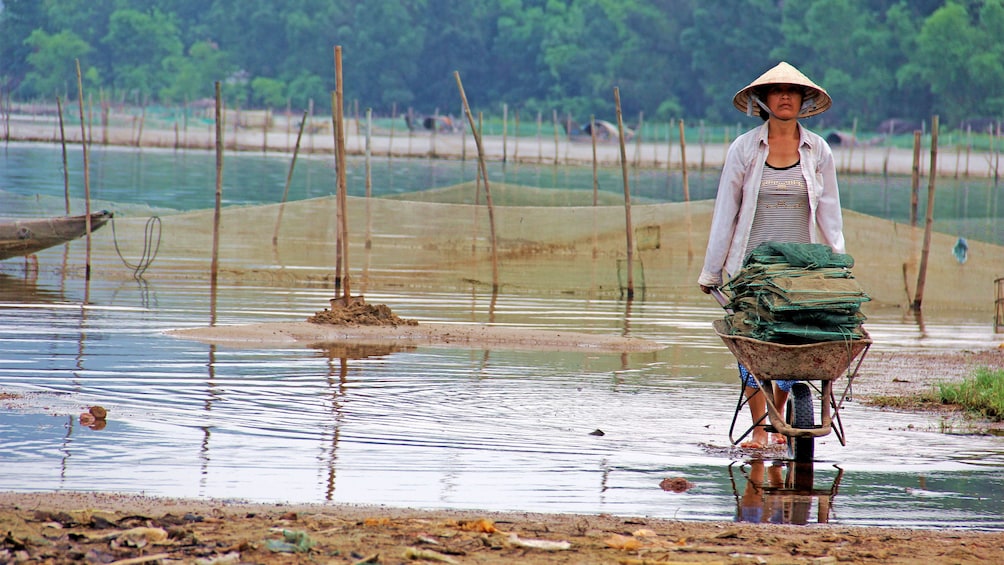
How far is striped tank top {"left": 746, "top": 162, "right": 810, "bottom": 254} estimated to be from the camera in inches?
234

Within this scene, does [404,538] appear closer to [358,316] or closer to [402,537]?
[402,537]

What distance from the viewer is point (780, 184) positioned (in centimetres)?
594

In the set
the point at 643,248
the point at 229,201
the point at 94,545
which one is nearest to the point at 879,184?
the point at 229,201

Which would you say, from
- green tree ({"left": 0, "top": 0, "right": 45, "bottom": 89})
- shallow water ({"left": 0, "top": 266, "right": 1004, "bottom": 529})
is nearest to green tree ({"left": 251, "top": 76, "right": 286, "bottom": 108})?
green tree ({"left": 0, "top": 0, "right": 45, "bottom": 89})

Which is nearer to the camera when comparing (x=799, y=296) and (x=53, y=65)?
(x=799, y=296)

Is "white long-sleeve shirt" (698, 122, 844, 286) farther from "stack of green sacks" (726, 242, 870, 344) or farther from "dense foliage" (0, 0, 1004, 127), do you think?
"dense foliage" (0, 0, 1004, 127)

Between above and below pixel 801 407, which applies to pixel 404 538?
below

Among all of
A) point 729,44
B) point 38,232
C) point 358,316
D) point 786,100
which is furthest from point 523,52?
point 786,100

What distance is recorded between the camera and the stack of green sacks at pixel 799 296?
5.42m

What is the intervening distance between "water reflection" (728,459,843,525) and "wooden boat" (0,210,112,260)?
33.5ft

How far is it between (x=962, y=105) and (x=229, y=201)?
131ft

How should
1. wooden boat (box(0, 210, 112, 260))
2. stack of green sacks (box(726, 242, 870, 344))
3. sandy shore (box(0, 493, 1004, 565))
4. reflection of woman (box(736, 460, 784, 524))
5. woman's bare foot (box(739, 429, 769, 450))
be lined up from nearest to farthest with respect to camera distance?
sandy shore (box(0, 493, 1004, 565))
reflection of woman (box(736, 460, 784, 524))
stack of green sacks (box(726, 242, 870, 344))
woman's bare foot (box(739, 429, 769, 450))
wooden boat (box(0, 210, 112, 260))

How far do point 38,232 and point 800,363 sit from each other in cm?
1072

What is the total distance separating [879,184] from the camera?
4912cm
